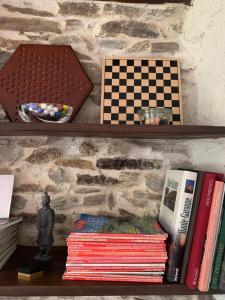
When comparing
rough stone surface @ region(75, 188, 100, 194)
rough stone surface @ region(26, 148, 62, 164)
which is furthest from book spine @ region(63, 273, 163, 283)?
rough stone surface @ region(26, 148, 62, 164)

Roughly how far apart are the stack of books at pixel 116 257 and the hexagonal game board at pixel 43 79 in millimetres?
508

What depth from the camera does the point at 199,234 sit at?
913mm

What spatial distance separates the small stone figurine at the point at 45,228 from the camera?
105 cm

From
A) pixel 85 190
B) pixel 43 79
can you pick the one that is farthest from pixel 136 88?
pixel 85 190

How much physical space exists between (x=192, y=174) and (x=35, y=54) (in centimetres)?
80

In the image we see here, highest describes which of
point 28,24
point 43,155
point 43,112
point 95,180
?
point 28,24

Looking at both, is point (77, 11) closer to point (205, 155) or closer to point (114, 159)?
point (114, 159)

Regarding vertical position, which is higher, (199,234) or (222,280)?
(199,234)

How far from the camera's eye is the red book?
91 centimetres

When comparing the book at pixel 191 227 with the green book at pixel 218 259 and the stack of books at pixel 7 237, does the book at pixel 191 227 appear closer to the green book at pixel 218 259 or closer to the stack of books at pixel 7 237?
the green book at pixel 218 259

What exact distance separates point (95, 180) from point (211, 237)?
0.53m

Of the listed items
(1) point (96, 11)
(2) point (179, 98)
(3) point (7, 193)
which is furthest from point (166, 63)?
(3) point (7, 193)

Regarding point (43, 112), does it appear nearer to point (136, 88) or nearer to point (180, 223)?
point (136, 88)

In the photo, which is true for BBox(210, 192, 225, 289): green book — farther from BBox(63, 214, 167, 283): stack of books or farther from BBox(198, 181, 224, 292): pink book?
BBox(63, 214, 167, 283): stack of books
